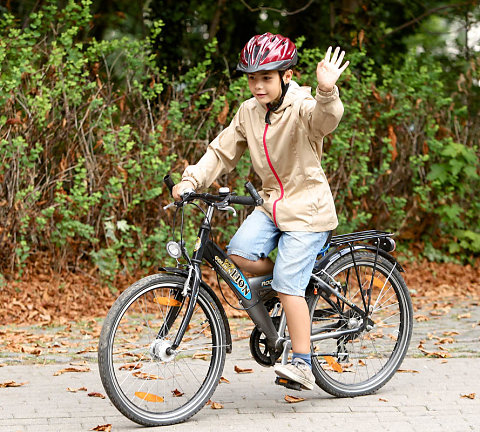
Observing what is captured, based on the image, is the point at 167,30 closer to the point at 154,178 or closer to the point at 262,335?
the point at 154,178

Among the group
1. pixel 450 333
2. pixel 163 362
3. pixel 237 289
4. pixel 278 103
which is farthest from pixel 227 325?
pixel 450 333

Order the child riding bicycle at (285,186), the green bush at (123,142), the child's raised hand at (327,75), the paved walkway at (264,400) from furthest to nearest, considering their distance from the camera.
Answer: the green bush at (123,142), the child riding bicycle at (285,186), the paved walkway at (264,400), the child's raised hand at (327,75)

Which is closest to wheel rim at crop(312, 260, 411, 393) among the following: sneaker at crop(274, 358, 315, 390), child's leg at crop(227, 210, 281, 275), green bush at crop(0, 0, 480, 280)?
sneaker at crop(274, 358, 315, 390)

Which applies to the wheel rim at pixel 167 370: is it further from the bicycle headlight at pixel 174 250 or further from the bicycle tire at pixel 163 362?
the bicycle headlight at pixel 174 250

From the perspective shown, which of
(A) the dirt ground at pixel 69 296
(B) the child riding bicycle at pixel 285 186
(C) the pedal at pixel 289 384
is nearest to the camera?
(B) the child riding bicycle at pixel 285 186

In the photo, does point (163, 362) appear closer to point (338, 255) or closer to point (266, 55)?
point (338, 255)

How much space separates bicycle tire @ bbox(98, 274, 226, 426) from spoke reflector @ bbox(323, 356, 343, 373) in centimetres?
75

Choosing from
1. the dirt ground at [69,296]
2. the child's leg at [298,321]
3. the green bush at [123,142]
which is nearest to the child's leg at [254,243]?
the child's leg at [298,321]

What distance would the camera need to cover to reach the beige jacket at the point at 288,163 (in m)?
4.94

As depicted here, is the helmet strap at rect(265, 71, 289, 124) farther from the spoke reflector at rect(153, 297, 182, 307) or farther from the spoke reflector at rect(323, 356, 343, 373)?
the spoke reflector at rect(323, 356, 343, 373)

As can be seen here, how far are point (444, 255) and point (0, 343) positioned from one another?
20.9 feet

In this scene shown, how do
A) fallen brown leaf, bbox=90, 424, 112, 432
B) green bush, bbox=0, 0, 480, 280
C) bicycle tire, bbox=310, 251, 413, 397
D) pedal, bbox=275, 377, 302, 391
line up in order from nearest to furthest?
1. fallen brown leaf, bbox=90, 424, 112, 432
2. pedal, bbox=275, 377, 302, 391
3. bicycle tire, bbox=310, 251, 413, 397
4. green bush, bbox=0, 0, 480, 280

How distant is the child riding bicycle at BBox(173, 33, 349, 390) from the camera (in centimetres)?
490

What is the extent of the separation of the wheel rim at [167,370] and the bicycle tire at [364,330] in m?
0.64
